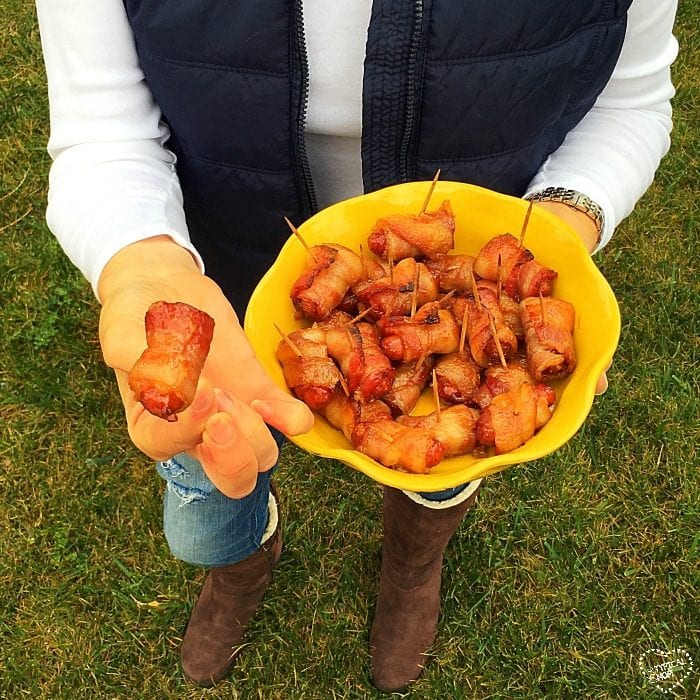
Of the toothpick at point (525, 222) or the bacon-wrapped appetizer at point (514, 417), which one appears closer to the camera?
the bacon-wrapped appetizer at point (514, 417)

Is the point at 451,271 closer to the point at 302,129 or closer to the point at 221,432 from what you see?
the point at 302,129

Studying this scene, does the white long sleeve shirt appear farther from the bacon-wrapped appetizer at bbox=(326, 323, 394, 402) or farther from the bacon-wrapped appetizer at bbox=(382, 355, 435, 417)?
the bacon-wrapped appetizer at bbox=(382, 355, 435, 417)

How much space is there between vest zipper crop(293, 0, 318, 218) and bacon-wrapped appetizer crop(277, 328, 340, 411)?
0.32 metres

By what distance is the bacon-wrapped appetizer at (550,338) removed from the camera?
4.06ft

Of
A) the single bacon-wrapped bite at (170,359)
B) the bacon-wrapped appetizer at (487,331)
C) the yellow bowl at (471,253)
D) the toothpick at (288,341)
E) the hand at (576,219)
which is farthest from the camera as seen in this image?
the hand at (576,219)

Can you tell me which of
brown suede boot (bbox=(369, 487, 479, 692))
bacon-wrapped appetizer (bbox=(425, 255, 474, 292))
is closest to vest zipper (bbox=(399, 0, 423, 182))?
bacon-wrapped appetizer (bbox=(425, 255, 474, 292))

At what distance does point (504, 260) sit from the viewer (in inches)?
52.2

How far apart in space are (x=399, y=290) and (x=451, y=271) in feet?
0.37

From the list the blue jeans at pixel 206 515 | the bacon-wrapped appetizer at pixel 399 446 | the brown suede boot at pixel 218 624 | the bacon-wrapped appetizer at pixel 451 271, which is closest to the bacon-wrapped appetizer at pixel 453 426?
the bacon-wrapped appetizer at pixel 399 446

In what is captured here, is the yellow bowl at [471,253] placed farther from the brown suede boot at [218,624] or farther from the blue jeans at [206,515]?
the brown suede boot at [218,624]

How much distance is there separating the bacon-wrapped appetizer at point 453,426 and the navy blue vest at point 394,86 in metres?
0.43

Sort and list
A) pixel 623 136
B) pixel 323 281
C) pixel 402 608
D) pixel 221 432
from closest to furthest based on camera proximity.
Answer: pixel 221 432 < pixel 323 281 < pixel 623 136 < pixel 402 608

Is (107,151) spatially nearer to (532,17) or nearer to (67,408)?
(532,17)

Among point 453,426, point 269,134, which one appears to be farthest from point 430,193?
point 453,426
